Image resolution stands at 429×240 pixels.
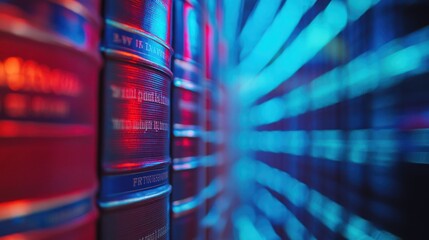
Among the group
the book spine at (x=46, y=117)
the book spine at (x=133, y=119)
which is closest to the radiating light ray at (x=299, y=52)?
the book spine at (x=133, y=119)

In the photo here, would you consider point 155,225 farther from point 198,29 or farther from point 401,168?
point 401,168

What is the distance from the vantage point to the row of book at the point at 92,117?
0.29 meters

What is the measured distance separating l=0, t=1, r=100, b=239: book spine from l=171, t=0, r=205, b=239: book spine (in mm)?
220

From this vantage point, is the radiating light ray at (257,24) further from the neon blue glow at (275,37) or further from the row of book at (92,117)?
the row of book at (92,117)

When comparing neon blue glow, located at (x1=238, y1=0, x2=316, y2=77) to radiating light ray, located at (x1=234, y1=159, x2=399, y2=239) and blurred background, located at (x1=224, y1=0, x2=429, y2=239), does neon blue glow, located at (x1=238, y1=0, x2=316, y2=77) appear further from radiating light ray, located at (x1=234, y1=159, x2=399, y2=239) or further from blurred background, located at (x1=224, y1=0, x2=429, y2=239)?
radiating light ray, located at (x1=234, y1=159, x2=399, y2=239)

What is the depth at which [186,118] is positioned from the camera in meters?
0.60

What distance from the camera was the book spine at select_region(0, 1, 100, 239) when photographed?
0.28 metres

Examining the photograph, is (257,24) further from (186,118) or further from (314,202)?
(186,118)

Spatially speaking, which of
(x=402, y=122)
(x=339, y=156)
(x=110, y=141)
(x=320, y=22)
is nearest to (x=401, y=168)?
(x=402, y=122)

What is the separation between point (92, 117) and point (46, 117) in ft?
0.21

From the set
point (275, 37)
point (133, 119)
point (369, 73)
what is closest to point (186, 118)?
point (133, 119)

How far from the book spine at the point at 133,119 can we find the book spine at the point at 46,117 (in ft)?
0.12

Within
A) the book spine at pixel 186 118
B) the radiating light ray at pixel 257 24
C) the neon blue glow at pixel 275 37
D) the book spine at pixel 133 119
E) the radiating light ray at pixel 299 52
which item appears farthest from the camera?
the radiating light ray at pixel 257 24

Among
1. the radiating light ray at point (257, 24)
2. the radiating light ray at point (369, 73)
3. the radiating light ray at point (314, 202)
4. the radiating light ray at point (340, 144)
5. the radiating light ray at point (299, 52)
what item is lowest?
the radiating light ray at point (314, 202)
